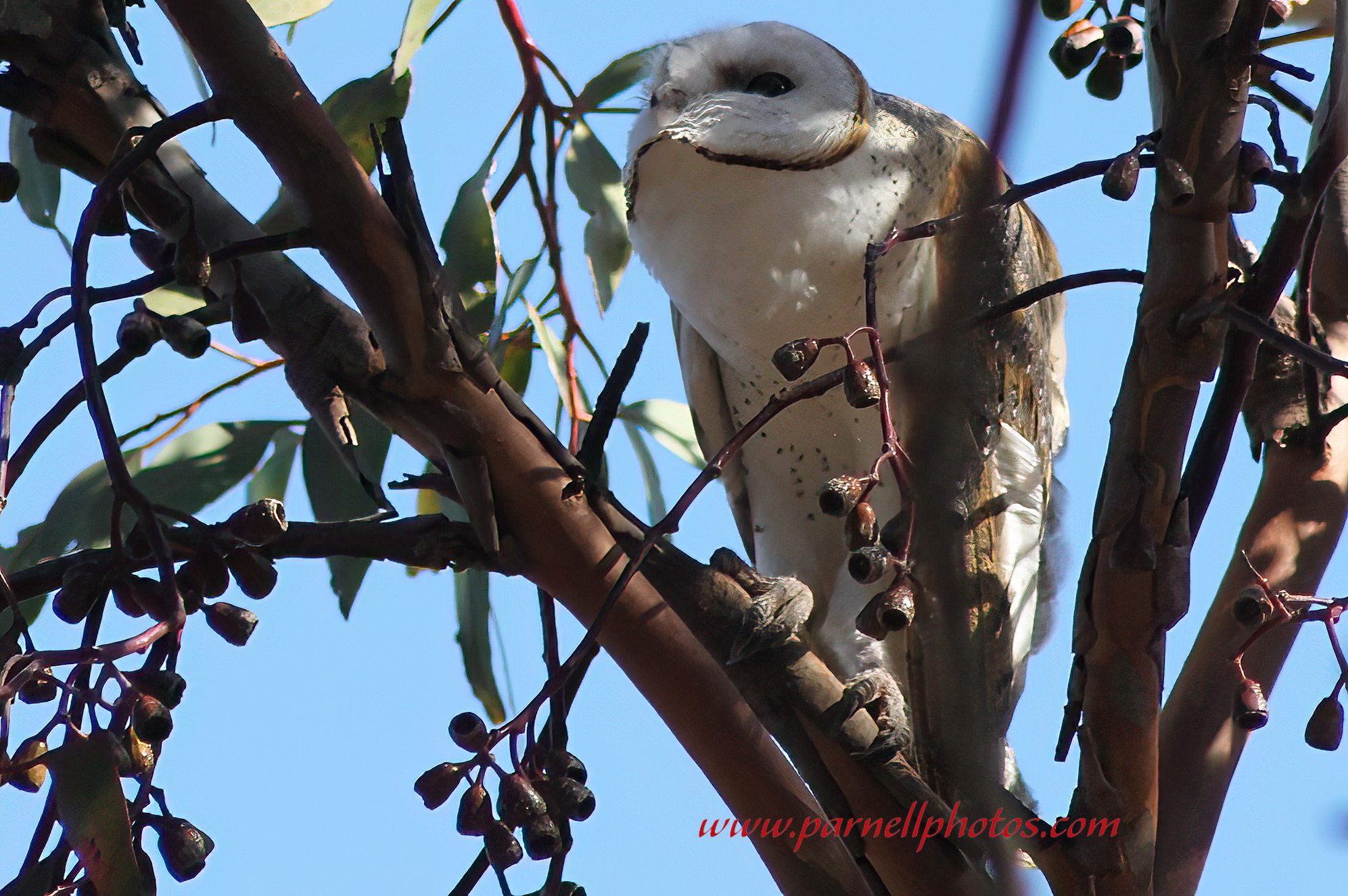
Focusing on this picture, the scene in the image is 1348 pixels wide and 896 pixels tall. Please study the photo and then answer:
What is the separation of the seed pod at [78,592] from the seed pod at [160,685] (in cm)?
5

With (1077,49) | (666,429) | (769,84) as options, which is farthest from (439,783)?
(769,84)

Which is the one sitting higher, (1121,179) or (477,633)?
(477,633)

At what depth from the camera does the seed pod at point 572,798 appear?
0.75 meters

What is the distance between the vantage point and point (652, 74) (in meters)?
1.53

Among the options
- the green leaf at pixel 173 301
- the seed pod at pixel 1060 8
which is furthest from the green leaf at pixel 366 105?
the seed pod at pixel 1060 8

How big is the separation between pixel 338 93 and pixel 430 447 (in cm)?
62

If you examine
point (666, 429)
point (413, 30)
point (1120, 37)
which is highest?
point (413, 30)

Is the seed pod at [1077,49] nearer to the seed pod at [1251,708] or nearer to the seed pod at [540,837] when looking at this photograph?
the seed pod at [1251,708]

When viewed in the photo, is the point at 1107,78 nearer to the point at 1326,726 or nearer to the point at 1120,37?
the point at 1120,37

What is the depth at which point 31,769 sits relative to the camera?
65 cm

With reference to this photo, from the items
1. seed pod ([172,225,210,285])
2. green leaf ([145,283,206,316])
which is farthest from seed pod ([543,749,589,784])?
green leaf ([145,283,206,316])

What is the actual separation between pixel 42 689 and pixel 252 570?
11 cm

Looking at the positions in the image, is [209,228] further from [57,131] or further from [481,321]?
[481,321]

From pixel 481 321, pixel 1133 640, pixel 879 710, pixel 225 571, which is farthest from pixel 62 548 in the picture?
pixel 1133 640
